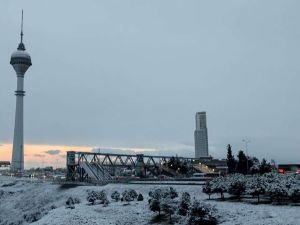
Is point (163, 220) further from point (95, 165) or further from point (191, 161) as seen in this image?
point (191, 161)

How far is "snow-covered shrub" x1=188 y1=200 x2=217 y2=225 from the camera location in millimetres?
45188

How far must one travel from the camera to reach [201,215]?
45.1 m

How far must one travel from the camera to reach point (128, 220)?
5306cm

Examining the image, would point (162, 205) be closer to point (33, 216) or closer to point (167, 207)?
point (167, 207)

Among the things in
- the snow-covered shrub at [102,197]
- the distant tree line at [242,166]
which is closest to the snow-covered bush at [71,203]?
the snow-covered shrub at [102,197]

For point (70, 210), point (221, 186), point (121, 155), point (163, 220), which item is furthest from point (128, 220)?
point (121, 155)

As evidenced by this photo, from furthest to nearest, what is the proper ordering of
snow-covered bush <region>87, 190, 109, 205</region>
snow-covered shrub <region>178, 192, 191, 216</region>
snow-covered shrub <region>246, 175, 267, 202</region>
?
snow-covered bush <region>87, 190, 109, 205</region> < snow-covered shrub <region>246, 175, 267, 202</region> < snow-covered shrub <region>178, 192, 191, 216</region>

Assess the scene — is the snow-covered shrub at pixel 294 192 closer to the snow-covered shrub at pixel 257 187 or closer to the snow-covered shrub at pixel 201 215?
the snow-covered shrub at pixel 257 187

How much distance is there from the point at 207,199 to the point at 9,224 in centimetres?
4387

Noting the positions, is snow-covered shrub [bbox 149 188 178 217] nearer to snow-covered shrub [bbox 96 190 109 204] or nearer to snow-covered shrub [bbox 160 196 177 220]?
snow-covered shrub [bbox 160 196 177 220]

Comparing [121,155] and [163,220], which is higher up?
[121,155]

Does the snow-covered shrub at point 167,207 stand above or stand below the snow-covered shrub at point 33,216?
above

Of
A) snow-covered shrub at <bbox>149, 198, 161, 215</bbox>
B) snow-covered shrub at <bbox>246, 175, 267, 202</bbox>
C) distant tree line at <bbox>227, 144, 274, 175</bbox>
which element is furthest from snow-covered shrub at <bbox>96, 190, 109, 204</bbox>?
distant tree line at <bbox>227, 144, 274, 175</bbox>

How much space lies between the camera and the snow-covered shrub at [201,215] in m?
45.2
